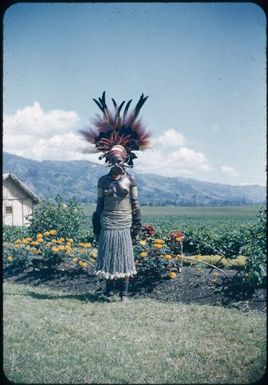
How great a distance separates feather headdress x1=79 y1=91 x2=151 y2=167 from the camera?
17.1 feet

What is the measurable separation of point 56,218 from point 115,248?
12.2 ft

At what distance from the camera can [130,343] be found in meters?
3.48

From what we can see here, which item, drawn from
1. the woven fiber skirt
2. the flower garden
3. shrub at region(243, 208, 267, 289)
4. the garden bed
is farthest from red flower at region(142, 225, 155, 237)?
shrub at region(243, 208, 267, 289)

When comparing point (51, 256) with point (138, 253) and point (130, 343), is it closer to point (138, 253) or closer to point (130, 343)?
point (138, 253)

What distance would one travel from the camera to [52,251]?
6.66m

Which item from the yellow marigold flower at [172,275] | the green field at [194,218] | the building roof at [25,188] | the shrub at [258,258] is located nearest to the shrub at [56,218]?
the yellow marigold flower at [172,275]

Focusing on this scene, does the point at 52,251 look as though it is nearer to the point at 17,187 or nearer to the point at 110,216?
the point at 110,216

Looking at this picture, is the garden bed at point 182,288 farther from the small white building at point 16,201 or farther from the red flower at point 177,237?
the small white building at point 16,201

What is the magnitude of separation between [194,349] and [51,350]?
1.29m

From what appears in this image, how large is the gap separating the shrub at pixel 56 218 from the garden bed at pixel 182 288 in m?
1.89

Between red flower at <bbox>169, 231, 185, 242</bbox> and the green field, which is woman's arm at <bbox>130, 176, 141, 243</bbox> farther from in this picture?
the green field

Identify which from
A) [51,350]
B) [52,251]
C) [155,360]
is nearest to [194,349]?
[155,360]

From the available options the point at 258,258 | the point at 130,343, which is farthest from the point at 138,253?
the point at 130,343

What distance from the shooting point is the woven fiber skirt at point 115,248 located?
5008 mm
